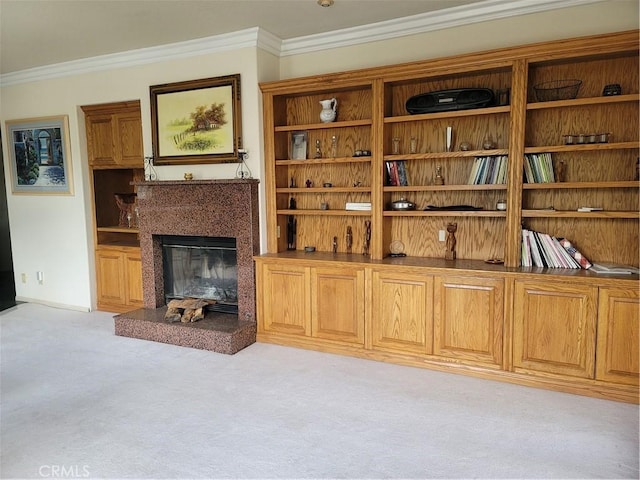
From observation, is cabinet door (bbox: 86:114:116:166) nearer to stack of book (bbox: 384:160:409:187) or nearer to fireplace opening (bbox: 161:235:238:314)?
fireplace opening (bbox: 161:235:238:314)

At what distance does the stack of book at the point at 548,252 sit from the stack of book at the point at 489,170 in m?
0.45

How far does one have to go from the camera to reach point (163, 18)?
3562mm

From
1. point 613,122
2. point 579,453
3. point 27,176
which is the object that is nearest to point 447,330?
point 579,453

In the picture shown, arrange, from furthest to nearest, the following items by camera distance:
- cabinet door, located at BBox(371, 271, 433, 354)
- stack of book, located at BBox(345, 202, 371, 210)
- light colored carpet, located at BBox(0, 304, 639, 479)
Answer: stack of book, located at BBox(345, 202, 371, 210) < cabinet door, located at BBox(371, 271, 433, 354) < light colored carpet, located at BBox(0, 304, 639, 479)

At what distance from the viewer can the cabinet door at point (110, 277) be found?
5.00 meters

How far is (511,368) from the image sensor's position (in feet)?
10.3

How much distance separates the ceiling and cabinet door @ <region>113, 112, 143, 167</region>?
0.77 m

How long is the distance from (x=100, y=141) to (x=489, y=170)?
415 centimetres

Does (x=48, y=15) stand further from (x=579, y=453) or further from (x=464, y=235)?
(x=579, y=453)

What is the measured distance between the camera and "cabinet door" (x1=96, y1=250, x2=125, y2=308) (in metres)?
5.00

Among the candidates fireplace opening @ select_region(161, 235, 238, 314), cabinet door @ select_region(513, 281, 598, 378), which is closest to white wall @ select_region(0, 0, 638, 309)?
fireplace opening @ select_region(161, 235, 238, 314)

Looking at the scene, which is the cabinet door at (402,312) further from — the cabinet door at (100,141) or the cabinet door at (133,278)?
the cabinet door at (100,141)

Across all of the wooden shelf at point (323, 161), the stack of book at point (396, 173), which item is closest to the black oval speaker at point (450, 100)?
the stack of book at point (396, 173)

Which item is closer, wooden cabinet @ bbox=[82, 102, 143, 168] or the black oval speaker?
the black oval speaker
